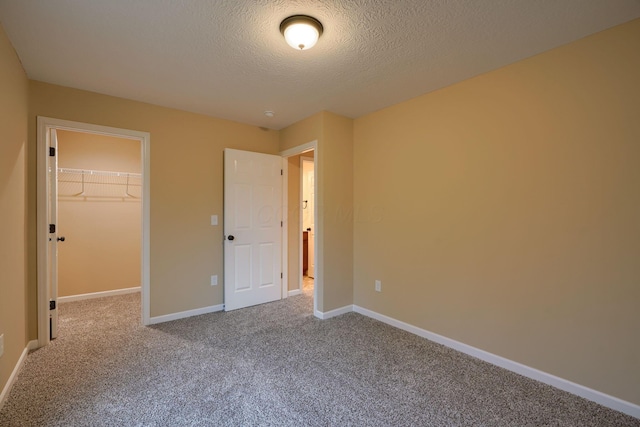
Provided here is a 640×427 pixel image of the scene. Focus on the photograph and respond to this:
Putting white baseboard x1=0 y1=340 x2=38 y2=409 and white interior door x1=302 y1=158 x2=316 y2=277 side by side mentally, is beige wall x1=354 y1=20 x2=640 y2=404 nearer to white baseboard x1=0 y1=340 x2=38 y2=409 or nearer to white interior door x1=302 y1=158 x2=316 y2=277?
white interior door x1=302 y1=158 x2=316 y2=277

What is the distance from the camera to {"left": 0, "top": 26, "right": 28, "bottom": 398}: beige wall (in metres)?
1.87

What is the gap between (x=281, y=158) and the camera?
13.1 feet

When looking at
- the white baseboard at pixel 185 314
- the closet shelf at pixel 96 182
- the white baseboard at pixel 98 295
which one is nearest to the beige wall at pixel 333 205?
the white baseboard at pixel 185 314

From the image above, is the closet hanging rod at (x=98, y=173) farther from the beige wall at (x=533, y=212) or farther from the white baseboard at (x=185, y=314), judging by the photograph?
the beige wall at (x=533, y=212)

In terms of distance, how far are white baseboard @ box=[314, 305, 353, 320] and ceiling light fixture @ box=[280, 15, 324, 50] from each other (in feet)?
8.73

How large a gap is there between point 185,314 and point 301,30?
3.12 meters

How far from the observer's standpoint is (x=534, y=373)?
2.13m

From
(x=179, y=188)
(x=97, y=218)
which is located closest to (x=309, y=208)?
(x=179, y=188)

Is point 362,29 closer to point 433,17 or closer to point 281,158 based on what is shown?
point 433,17

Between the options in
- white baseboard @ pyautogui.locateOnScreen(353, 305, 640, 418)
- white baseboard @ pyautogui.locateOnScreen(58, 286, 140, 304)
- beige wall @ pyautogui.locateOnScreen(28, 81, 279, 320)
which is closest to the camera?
white baseboard @ pyautogui.locateOnScreen(353, 305, 640, 418)

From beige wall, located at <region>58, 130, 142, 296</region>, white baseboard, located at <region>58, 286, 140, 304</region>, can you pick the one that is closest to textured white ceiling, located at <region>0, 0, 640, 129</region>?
beige wall, located at <region>58, 130, 142, 296</region>

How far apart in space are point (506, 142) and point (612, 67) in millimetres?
694

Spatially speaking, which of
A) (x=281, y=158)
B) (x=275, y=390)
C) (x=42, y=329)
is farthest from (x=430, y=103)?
(x=42, y=329)

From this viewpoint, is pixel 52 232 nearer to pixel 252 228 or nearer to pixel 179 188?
pixel 179 188
